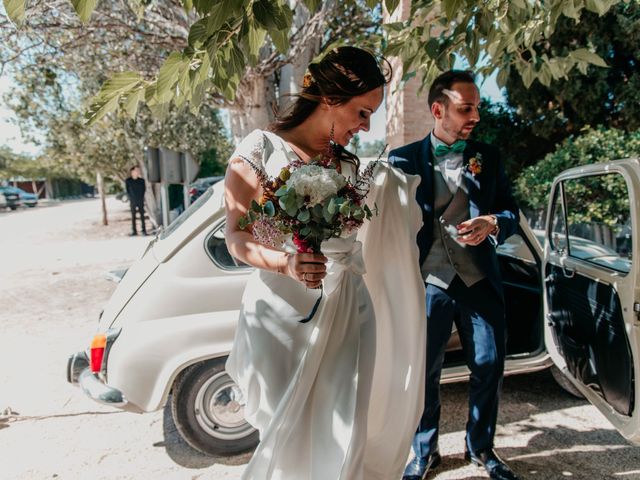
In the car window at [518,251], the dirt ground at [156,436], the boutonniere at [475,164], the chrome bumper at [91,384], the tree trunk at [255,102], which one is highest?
the tree trunk at [255,102]

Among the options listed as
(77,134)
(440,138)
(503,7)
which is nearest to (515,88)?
(503,7)

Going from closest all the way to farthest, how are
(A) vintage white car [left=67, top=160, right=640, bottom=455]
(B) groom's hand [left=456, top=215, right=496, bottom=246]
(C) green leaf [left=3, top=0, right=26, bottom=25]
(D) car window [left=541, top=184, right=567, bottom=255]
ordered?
1. (C) green leaf [left=3, top=0, right=26, bottom=25]
2. (B) groom's hand [left=456, top=215, right=496, bottom=246]
3. (A) vintage white car [left=67, top=160, right=640, bottom=455]
4. (D) car window [left=541, top=184, right=567, bottom=255]

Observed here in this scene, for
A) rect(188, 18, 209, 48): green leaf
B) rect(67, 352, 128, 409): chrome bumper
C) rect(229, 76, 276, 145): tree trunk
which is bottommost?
rect(67, 352, 128, 409): chrome bumper

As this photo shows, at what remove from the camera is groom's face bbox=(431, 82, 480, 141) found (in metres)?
2.57

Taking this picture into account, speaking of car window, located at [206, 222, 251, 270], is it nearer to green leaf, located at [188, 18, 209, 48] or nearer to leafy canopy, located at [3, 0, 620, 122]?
leafy canopy, located at [3, 0, 620, 122]

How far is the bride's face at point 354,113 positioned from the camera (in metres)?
2.02

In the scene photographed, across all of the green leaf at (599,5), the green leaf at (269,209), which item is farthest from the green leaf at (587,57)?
the green leaf at (269,209)

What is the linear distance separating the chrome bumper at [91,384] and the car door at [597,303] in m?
2.81

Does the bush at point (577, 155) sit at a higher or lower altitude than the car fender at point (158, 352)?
higher

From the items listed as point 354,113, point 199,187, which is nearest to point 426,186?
point 354,113

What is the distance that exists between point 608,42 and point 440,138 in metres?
8.38

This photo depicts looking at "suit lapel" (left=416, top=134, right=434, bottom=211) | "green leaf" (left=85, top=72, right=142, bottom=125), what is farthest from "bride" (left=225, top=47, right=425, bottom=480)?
"green leaf" (left=85, top=72, right=142, bottom=125)

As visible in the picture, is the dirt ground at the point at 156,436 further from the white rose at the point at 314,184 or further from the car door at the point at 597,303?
the white rose at the point at 314,184

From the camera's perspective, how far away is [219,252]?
3.20 meters
